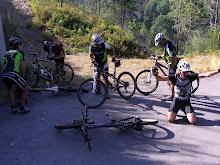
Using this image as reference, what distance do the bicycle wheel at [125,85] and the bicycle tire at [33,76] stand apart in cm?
284

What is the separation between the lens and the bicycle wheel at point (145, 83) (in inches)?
289

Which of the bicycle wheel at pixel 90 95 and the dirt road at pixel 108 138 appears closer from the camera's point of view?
the dirt road at pixel 108 138

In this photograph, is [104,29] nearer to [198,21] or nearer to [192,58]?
[192,58]

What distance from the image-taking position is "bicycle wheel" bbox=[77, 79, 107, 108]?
6.27 m

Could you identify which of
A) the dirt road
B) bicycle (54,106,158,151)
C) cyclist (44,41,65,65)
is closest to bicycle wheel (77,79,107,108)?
the dirt road

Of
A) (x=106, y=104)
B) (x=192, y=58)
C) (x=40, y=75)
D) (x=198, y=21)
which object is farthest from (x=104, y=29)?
(x=198, y=21)

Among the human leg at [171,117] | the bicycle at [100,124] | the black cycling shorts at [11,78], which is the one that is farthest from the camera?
the black cycling shorts at [11,78]

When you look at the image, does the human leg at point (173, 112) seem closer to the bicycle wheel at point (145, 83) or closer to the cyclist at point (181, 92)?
the cyclist at point (181, 92)

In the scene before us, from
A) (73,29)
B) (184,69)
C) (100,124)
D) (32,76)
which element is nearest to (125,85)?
(184,69)

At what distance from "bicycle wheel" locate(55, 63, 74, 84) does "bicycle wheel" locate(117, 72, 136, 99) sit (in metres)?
2.43

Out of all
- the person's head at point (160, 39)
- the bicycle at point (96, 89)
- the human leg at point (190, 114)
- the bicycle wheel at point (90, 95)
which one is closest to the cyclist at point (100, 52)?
the bicycle at point (96, 89)

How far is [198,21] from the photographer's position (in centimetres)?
3819

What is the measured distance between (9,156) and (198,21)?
3975 cm

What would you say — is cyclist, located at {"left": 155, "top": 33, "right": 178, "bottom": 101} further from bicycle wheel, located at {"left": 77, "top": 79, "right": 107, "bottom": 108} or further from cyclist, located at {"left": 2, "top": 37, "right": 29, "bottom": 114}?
cyclist, located at {"left": 2, "top": 37, "right": 29, "bottom": 114}
